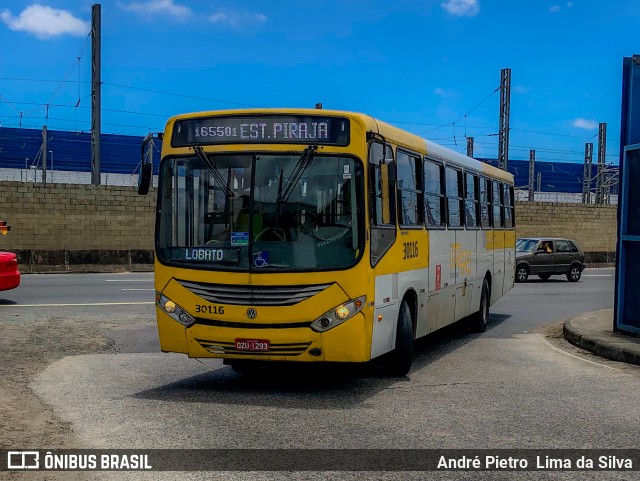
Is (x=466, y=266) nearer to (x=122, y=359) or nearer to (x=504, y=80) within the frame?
(x=122, y=359)

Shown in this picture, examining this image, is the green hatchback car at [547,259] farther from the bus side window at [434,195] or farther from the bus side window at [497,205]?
the bus side window at [434,195]

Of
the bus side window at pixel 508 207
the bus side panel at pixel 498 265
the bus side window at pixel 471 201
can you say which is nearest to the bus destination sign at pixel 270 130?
the bus side window at pixel 471 201

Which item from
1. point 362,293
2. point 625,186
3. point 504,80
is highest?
point 504,80

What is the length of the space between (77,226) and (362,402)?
83.3ft

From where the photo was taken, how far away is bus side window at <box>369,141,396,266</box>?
30.3 feet

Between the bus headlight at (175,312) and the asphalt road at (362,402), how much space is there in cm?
72

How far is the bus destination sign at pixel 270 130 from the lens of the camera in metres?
9.17

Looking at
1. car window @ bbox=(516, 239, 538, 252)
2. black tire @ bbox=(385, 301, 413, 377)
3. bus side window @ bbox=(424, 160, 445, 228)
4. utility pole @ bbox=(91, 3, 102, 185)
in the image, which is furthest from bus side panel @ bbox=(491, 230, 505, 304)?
utility pole @ bbox=(91, 3, 102, 185)

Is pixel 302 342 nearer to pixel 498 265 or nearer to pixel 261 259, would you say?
pixel 261 259

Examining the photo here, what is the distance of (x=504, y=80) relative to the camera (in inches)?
1778

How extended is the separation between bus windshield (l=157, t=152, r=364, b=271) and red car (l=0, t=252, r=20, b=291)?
10224mm

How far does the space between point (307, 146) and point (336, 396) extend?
2545mm

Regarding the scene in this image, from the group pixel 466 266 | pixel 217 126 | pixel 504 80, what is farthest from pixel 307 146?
pixel 504 80

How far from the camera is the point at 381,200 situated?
31.3 ft
